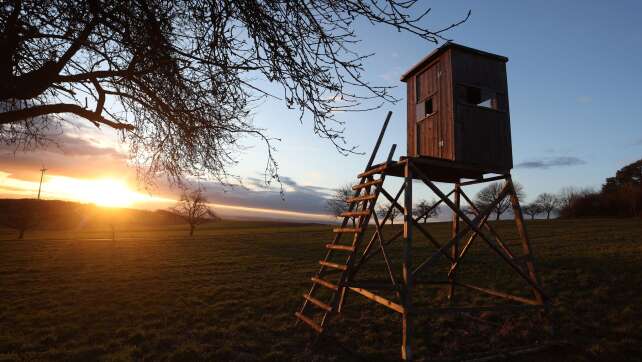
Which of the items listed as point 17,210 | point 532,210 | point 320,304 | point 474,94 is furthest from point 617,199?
point 17,210

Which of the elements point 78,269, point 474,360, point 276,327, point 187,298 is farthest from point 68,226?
point 474,360

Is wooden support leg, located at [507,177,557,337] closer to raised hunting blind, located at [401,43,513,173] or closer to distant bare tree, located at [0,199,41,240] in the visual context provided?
raised hunting blind, located at [401,43,513,173]

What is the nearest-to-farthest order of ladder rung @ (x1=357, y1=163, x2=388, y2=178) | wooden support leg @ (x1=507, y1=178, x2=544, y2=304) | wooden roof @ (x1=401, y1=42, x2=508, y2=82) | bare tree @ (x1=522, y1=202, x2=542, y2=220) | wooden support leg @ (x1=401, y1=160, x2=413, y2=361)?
wooden support leg @ (x1=401, y1=160, x2=413, y2=361), ladder rung @ (x1=357, y1=163, x2=388, y2=178), wooden support leg @ (x1=507, y1=178, x2=544, y2=304), wooden roof @ (x1=401, y1=42, x2=508, y2=82), bare tree @ (x1=522, y1=202, x2=542, y2=220)

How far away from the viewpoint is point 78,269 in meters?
19.4

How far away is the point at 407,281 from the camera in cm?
698

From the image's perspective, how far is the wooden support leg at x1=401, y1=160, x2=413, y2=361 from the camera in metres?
6.48

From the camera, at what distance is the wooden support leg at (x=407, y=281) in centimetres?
648

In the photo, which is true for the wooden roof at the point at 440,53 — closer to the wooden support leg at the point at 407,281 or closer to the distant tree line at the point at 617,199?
the wooden support leg at the point at 407,281

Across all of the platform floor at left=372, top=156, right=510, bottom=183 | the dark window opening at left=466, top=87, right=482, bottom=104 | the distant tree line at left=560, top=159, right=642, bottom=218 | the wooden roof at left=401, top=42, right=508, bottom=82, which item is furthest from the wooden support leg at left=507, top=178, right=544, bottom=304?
the distant tree line at left=560, top=159, right=642, bottom=218

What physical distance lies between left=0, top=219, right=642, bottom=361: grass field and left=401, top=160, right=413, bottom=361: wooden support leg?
1.01m

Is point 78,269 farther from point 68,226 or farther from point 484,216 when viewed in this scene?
point 68,226

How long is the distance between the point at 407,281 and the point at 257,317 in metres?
5.24

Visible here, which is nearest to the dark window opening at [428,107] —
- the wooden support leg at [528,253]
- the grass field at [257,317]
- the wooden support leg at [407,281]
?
the wooden support leg at [528,253]

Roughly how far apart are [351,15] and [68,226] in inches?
3280
